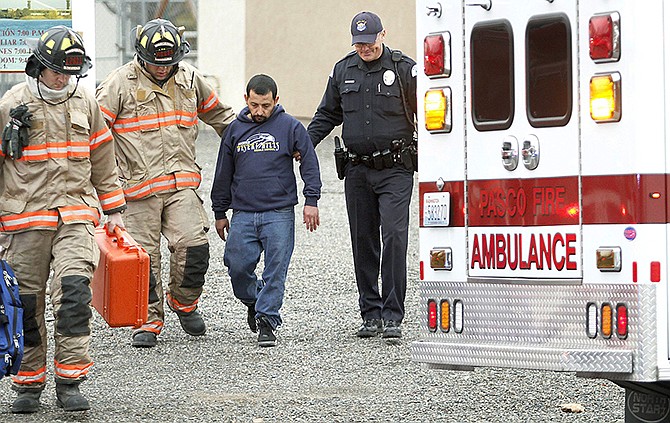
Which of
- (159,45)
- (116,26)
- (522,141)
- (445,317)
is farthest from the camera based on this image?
(116,26)

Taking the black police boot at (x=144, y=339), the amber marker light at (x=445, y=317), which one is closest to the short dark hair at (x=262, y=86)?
the black police boot at (x=144, y=339)

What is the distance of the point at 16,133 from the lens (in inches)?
297

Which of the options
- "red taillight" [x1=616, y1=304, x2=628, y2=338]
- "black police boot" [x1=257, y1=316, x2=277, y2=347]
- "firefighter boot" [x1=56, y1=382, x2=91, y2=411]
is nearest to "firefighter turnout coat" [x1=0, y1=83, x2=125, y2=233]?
"firefighter boot" [x1=56, y1=382, x2=91, y2=411]

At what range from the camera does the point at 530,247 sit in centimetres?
627

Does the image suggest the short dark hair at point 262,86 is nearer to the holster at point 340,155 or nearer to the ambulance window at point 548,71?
the holster at point 340,155

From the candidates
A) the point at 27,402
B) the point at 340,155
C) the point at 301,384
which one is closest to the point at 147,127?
the point at 340,155

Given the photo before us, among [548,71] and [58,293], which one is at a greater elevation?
[548,71]

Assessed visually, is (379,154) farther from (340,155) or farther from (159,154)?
(159,154)

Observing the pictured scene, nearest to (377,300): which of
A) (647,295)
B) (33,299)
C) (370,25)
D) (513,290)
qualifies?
(370,25)

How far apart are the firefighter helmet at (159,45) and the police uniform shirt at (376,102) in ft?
3.81

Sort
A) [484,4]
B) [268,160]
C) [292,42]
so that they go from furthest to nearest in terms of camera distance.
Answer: [292,42] → [268,160] → [484,4]

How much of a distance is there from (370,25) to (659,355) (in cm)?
435

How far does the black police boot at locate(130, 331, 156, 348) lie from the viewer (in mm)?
9633

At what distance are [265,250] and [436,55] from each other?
10.9ft
